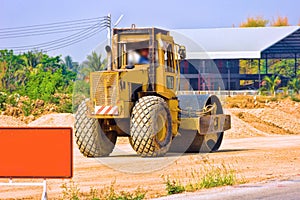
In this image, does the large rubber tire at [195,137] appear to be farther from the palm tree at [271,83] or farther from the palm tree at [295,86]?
the palm tree at [295,86]

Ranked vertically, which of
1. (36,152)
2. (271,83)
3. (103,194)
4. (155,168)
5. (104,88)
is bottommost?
(155,168)

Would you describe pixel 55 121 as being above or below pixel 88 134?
below

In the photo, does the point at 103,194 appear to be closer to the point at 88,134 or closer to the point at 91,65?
the point at 88,134

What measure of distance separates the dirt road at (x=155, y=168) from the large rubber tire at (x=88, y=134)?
29 centimetres

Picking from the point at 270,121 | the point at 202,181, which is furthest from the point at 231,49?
the point at 202,181

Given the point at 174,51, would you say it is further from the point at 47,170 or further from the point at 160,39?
the point at 47,170

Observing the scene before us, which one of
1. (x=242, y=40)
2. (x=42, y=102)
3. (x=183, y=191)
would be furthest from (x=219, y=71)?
(x=183, y=191)

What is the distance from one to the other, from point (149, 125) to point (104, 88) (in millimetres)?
1481

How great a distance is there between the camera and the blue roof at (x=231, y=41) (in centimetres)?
6925

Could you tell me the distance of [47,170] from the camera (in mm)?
11844

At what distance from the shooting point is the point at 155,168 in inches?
693

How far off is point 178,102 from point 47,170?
9.33m

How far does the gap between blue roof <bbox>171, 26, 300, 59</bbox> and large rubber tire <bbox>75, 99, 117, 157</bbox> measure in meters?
42.1

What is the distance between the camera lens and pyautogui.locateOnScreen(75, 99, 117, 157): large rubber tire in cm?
1934
